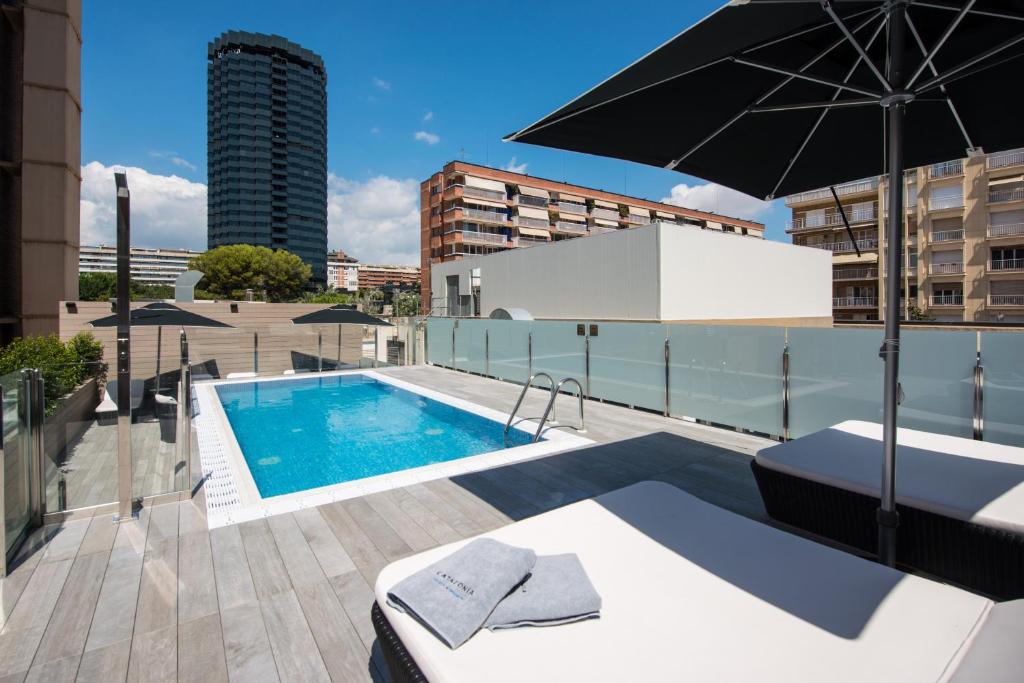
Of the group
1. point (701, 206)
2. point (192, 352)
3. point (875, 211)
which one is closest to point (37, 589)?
point (192, 352)

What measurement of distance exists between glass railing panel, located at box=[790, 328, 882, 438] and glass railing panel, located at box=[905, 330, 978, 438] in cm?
26

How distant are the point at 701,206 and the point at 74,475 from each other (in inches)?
2831

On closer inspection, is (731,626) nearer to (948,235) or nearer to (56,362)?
(56,362)

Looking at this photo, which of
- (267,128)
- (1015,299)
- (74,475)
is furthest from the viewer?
(267,128)

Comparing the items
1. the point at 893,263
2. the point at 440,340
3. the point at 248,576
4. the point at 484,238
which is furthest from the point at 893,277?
the point at 484,238

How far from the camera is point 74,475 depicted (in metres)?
3.75

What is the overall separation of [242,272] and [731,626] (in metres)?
52.7

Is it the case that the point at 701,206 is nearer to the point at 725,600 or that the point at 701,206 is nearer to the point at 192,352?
the point at 192,352

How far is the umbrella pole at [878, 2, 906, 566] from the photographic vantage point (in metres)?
2.05

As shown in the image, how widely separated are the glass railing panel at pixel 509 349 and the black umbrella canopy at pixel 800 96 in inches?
262

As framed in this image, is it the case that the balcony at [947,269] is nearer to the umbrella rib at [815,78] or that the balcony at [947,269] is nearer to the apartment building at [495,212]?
the apartment building at [495,212]

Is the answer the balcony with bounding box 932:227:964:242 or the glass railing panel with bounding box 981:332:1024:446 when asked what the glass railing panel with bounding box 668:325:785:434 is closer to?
the glass railing panel with bounding box 981:332:1024:446

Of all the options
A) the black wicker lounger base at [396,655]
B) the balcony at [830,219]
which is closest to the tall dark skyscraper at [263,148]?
the balcony at [830,219]

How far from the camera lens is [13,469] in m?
3.05
